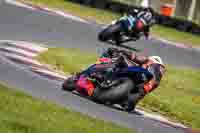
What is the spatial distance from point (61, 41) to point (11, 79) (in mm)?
8575

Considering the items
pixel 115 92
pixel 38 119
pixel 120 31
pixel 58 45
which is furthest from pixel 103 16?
pixel 38 119

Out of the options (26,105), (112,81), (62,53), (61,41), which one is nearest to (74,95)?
(112,81)

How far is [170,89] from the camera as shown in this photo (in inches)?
626

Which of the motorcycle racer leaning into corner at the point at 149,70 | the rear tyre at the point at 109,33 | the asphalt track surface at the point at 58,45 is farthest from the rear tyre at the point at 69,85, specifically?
the rear tyre at the point at 109,33

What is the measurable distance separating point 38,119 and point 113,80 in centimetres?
419

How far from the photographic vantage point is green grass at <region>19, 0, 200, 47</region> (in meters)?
28.2

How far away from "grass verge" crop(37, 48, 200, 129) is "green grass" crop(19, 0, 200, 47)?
8528 millimetres

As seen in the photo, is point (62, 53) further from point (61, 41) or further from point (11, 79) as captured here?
point (11, 79)

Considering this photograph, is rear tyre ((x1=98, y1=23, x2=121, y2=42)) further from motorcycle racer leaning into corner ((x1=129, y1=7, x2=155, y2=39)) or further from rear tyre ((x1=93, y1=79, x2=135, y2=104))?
rear tyre ((x1=93, y1=79, x2=135, y2=104))

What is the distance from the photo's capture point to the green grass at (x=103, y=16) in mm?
28219

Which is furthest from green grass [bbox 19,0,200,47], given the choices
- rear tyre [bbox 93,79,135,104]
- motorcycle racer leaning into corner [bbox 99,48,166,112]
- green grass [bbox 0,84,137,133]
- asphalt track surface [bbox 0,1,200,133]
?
green grass [bbox 0,84,137,133]

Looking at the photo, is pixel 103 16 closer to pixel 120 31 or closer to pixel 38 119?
pixel 120 31

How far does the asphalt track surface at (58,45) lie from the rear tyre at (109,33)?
212 mm

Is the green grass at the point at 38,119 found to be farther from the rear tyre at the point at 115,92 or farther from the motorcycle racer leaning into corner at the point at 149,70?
the motorcycle racer leaning into corner at the point at 149,70
